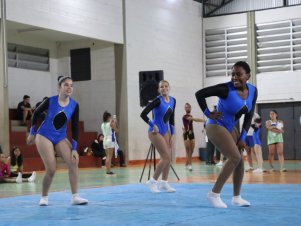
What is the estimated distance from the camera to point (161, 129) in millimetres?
9352

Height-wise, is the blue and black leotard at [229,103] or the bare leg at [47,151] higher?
the blue and black leotard at [229,103]

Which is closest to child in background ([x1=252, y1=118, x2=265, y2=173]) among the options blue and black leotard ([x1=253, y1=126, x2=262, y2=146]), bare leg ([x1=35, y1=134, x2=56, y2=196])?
blue and black leotard ([x1=253, y1=126, x2=262, y2=146])

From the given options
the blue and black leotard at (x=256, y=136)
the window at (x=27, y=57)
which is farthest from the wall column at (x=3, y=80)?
the blue and black leotard at (x=256, y=136)

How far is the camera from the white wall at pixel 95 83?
2231 centimetres

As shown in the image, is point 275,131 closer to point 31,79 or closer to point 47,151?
point 47,151

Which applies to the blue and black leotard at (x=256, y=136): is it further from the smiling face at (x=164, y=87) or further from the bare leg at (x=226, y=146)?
the bare leg at (x=226, y=146)

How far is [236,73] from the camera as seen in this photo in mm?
6699

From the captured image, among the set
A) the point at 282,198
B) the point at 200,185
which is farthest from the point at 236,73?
the point at 200,185

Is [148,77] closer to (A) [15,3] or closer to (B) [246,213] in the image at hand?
(A) [15,3]

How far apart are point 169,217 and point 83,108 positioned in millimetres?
17438

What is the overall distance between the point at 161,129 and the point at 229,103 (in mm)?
2762

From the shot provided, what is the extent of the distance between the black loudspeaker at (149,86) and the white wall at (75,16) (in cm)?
593

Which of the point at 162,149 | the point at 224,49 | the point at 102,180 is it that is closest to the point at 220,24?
the point at 224,49

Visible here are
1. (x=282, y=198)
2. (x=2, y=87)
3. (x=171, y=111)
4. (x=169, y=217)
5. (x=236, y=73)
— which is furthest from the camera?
(x=2, y=87)
